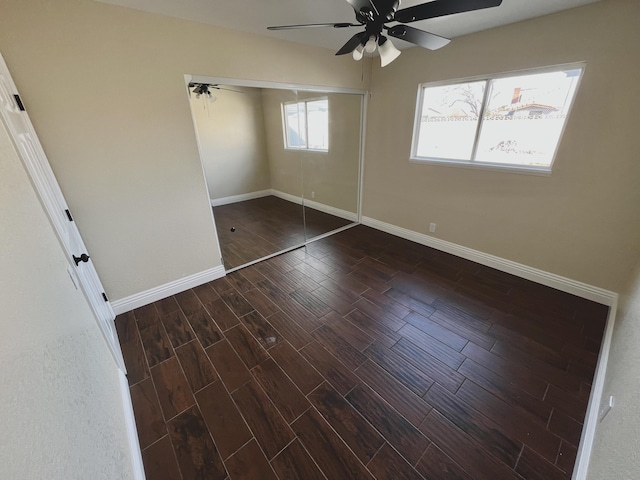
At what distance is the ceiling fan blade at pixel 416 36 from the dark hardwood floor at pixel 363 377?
2174 mm

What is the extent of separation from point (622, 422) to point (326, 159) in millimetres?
4178

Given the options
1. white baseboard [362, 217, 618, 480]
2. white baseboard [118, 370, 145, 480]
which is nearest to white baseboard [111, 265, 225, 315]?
white baseboard [118, 370, 145, 480]

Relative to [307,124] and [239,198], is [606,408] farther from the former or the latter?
[239,198]

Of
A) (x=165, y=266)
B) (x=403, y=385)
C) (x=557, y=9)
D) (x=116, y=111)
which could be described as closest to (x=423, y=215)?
(x=557, y=9)

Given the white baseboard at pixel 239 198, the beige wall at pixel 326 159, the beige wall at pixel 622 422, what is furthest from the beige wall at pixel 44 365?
the beige wall at pixel 326 159

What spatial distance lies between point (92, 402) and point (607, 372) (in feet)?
9.35

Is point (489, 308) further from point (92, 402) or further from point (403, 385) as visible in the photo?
point (92, 402)

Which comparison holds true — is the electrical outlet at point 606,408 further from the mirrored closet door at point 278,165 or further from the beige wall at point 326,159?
the beige wall at point 326,159

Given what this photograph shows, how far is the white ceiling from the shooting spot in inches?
77.2

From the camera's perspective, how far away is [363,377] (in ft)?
6.03

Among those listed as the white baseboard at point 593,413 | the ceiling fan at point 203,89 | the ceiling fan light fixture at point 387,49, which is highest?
the ceiling fan light fixture at point 387,49

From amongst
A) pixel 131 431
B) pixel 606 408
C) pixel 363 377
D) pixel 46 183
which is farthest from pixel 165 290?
pixel 606 408

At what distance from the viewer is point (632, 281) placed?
6.79 feet

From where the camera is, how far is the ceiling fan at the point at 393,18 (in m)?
1.40
